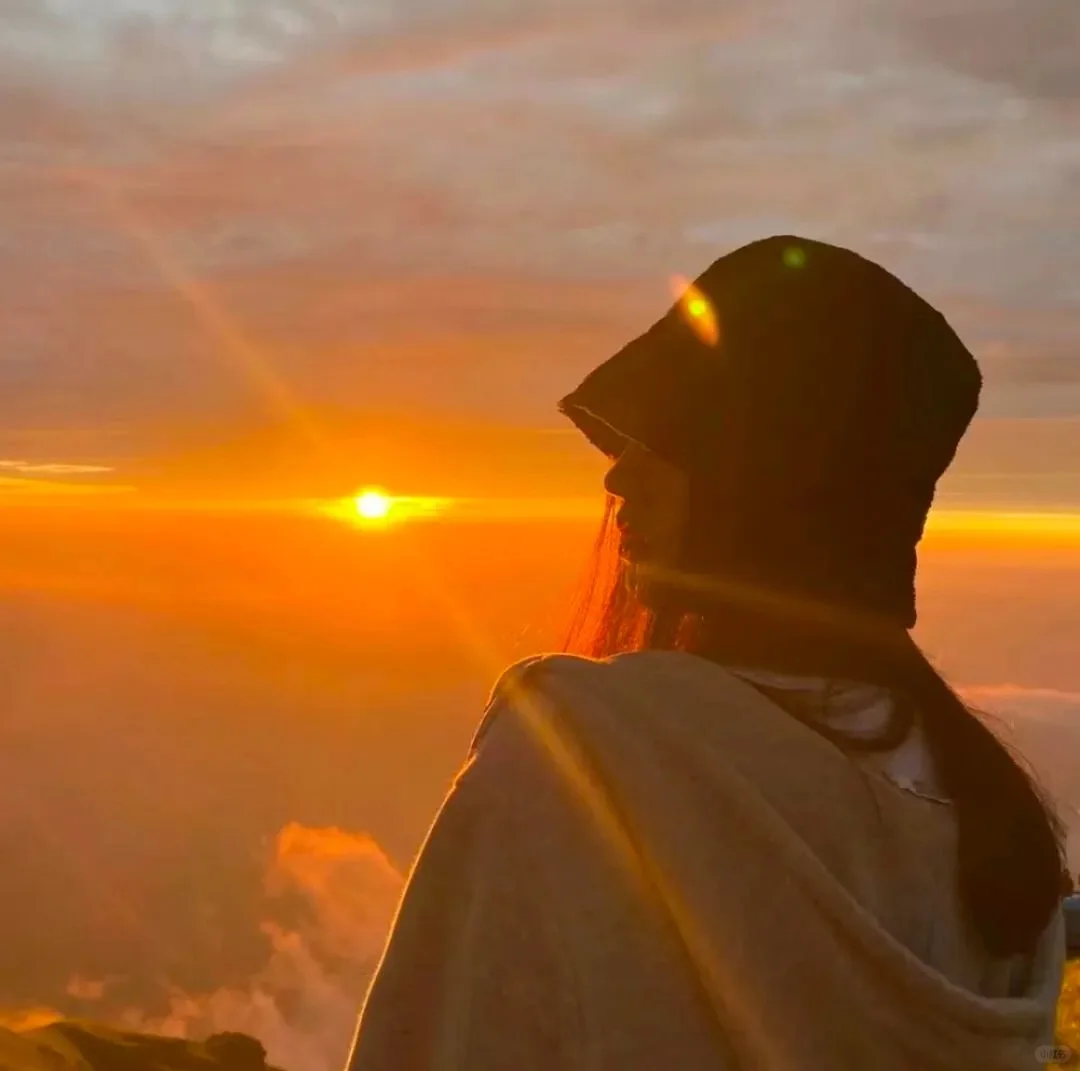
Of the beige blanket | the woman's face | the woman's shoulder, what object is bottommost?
the beige blanket

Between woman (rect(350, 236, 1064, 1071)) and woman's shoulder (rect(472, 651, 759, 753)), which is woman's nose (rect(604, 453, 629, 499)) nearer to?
woman (rect(350, 236, 1064, 1071))

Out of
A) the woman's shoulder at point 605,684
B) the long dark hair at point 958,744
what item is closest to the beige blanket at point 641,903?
the woman's shoulder at point 605,684

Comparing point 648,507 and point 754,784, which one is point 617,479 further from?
point 754,784

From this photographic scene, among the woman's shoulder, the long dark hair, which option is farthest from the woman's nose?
the woman's shoulder

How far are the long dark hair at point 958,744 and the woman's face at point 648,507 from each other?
0.27ft

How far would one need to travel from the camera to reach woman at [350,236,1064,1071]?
58.4 inches

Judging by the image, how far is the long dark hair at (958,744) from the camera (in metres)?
1.76

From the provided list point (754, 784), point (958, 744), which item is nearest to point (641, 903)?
point (754, 784)

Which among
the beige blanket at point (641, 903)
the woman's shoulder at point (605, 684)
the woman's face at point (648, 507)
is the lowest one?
the beige blanket at point (641, 903)

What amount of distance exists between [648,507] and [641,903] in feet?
2.09

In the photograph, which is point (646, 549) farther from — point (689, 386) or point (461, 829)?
point (461, 829)

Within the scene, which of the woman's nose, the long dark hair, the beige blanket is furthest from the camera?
the woman's nose

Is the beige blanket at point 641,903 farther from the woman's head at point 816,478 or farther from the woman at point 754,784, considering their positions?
the woman's head at point 816,478

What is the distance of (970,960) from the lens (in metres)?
1.81
